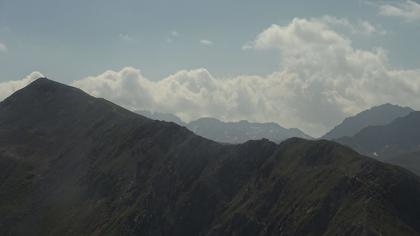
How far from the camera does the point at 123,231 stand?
194 meters

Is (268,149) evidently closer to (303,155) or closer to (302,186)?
(303,155)

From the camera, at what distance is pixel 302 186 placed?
531 feet

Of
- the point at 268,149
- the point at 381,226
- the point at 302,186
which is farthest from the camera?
the point at 268,149

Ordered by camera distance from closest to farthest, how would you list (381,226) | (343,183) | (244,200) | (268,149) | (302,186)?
1. (381,226)
2. (343,183)
3. (302,186)
4. (244,200)
5. (268,149)

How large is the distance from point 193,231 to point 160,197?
23.2 m

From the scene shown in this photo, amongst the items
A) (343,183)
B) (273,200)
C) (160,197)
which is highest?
(343,183)

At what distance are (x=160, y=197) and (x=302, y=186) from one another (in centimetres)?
5894

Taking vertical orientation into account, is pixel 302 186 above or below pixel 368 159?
below

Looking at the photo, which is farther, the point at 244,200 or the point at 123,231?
the point at 123,231

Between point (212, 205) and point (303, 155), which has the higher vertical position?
point (303, 155)

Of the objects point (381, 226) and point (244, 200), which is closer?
point (381, 226)

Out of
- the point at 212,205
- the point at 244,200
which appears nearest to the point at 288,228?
the point at 244,200

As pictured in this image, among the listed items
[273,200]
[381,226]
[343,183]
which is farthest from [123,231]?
[381,226]

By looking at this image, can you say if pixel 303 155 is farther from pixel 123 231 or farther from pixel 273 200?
pixel 123 231
